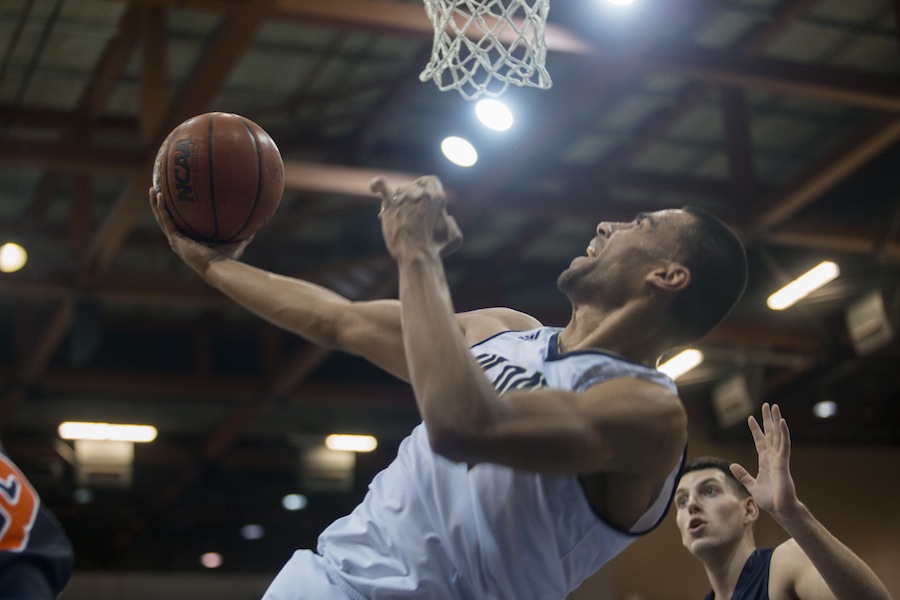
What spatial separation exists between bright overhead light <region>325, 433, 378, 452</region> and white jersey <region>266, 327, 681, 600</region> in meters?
10.9

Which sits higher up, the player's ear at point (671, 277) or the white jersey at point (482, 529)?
the player's ear at point (671, 277)

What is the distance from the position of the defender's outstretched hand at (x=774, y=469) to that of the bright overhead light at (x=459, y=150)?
14.9 ft

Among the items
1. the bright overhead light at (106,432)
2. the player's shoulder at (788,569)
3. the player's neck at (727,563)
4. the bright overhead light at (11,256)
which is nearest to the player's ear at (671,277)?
the player's shoulder at (788,569)

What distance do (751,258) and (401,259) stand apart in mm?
8415

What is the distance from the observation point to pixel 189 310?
1171 cm

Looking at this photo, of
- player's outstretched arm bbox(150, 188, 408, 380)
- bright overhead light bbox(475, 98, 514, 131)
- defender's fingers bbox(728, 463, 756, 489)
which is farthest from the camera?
bright overhead light bbox(475, 98, 514, 131)

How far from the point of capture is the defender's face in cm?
432

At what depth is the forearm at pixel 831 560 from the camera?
3.46m

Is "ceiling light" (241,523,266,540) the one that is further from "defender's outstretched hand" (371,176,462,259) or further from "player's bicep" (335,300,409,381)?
"defender's outstretched hand" (371,176,462,259)

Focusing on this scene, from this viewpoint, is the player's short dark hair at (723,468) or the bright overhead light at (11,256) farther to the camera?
the bright overhead light at (11,256)

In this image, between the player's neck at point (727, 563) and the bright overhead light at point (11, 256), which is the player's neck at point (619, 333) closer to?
the player's neck at point (727, 563)

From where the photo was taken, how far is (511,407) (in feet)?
7.43

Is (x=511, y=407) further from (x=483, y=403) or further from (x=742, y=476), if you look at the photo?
(x=742, y=476)

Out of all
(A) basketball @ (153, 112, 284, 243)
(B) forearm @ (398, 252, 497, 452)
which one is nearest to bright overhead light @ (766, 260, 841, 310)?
(A) basketball @ (153, 112, 284, 243)
